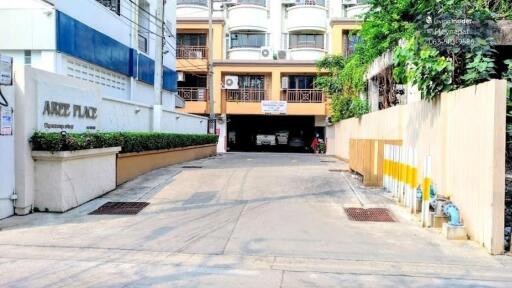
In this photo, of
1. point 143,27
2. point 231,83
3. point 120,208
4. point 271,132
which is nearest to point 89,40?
point 143,27

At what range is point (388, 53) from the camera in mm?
16344

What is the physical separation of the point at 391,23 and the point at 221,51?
80.8 ft

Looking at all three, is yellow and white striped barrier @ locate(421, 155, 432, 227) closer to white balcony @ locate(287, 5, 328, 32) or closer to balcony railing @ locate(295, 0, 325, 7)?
white balcony @ locate(287, 5, 328, 32)

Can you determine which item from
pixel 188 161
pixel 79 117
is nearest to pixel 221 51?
pixel 188 161

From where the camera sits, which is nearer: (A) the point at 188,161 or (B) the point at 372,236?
(B) the point at 372,236

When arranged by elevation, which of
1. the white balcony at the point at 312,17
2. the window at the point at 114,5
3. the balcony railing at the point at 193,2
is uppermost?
the balcony railing at the point at 193,2

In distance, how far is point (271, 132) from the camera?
4094cm

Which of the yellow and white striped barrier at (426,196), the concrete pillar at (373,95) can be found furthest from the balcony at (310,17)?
the yellow and white striped barrier at (426,196)

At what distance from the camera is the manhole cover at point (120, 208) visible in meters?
10.1

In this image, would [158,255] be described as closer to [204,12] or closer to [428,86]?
[428,86]

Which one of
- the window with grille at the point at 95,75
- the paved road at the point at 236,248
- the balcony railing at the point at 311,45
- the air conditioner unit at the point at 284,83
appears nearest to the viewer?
the paved road at the point at 236,248

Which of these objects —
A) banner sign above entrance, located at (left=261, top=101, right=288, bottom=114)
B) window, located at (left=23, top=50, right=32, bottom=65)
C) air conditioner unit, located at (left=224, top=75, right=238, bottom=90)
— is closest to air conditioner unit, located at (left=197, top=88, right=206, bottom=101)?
air conditioner unit, located at (left=224, top=75, right=238, bottom=90)

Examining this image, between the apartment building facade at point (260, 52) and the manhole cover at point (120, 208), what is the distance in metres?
25.9

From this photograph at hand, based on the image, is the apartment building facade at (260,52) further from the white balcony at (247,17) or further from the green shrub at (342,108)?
the green shrub at (342,108)
